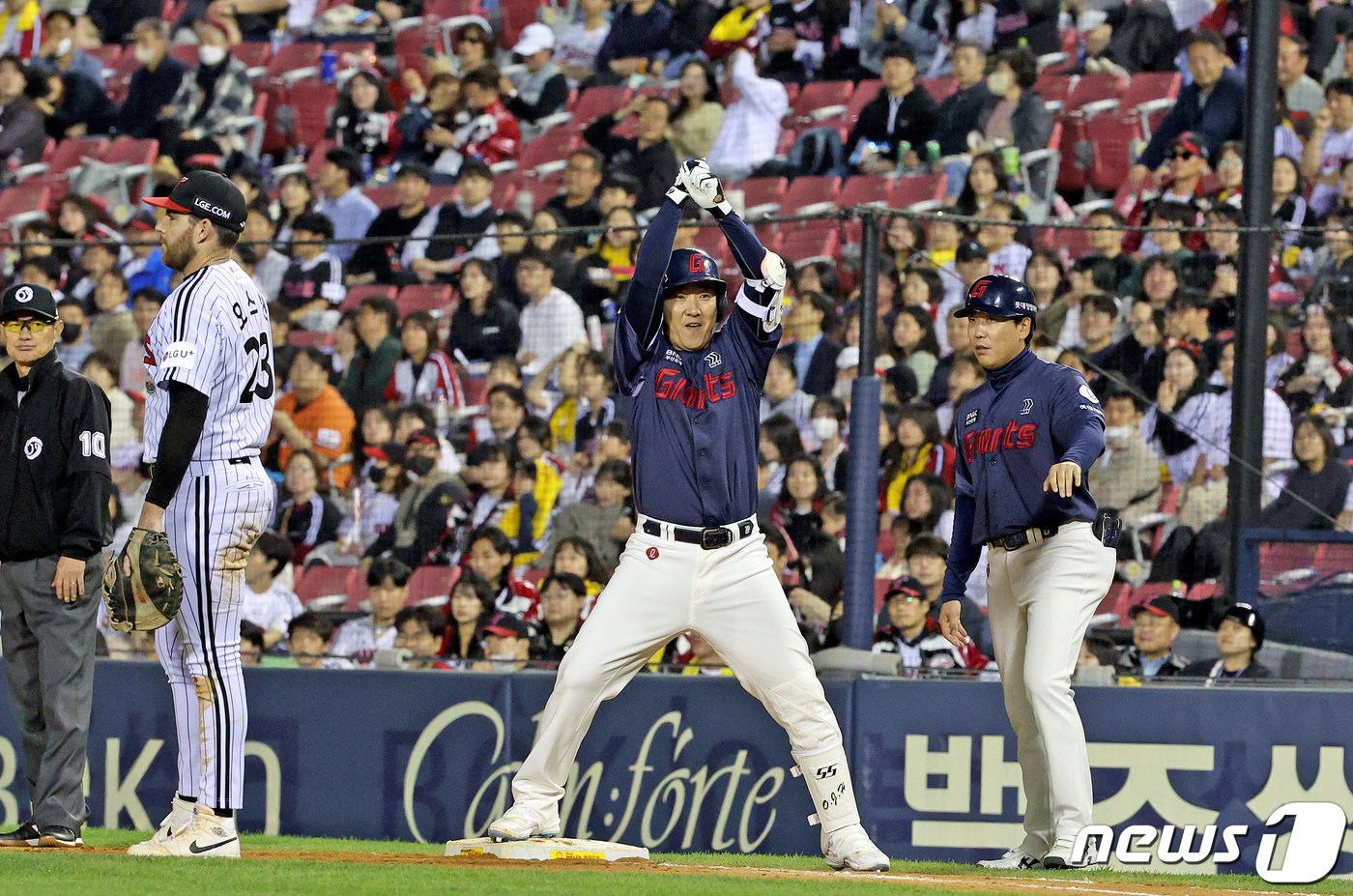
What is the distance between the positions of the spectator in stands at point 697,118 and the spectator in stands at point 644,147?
0.43 ft

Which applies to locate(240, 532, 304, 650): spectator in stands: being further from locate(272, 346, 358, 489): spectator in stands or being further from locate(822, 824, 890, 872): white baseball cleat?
locate(822, 824, 890, 872): white baseball cleat

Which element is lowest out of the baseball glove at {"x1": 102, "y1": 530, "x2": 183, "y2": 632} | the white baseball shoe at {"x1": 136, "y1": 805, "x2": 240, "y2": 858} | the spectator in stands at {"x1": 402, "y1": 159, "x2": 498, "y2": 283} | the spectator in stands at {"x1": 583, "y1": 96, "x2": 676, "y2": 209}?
the white baseball shoe at {"x1": 136, "y1": 805, "x2": 240, "y2": 858}

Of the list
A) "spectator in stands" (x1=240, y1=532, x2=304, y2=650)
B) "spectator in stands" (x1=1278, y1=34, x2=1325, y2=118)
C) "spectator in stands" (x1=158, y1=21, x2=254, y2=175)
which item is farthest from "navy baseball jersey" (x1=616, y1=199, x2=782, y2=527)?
"spectator in stands" (x1=158, y1=21, x2=254, y2=175)

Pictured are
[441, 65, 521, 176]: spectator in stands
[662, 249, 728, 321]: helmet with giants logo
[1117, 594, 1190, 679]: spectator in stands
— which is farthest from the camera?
[441, 65, 521, 176]: spectator in stands

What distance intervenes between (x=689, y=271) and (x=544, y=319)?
3.41 metres

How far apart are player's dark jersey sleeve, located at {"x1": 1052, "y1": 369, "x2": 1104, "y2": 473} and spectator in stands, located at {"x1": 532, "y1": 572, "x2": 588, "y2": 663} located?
2.97m

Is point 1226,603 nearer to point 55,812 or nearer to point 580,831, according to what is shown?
point 580,831

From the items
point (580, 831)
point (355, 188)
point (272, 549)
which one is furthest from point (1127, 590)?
point (355, 188)

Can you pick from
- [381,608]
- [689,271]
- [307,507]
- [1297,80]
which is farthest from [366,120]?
[689,271]

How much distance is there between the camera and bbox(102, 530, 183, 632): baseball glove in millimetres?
5738

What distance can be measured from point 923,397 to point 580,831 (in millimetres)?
2847

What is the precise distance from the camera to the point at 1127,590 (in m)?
9.17

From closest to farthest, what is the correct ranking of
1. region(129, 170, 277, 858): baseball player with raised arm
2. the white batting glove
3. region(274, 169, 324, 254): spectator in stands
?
region(129, 170, 277, 858): baseball player with raised arm < the white batting glove < region(274, 169, 324, 254): spectator in stands

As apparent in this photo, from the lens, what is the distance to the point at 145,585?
18.8ft
